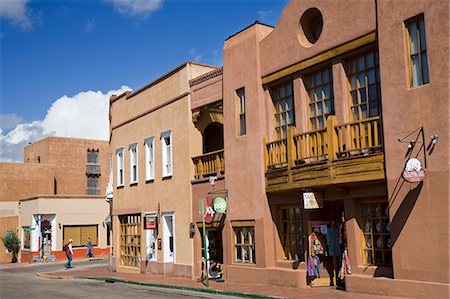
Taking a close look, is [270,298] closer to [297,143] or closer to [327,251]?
[327,251]

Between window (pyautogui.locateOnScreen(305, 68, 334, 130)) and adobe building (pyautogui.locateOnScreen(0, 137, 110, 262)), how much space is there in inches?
1164

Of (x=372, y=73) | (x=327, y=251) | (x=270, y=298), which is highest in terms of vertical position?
(x=372, y=73)

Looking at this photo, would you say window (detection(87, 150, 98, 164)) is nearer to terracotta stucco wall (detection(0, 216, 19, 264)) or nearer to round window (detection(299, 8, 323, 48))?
terracotta stucco wall (detection(0, 216, 19, 264))

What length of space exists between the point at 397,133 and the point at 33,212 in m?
34.2

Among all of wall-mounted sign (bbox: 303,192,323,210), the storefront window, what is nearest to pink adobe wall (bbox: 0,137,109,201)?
the storefront window

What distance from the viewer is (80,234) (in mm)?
42562

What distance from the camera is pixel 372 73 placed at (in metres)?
14.5

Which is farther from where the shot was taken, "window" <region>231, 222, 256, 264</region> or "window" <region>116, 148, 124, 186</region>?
"window" <region>116, 148, 124, 186</region>

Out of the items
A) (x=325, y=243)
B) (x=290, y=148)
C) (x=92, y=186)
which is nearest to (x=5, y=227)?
(x=92, y=186)

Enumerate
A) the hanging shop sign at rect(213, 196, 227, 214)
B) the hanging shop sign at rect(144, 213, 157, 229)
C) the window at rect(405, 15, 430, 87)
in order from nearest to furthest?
the window at rect(405, 15, 430, 87), the hanging shop sign at rect(213, 196, 227, 214), the hanging shop sign at rect(144, 213, 157, 229)

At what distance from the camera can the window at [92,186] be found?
5981cm

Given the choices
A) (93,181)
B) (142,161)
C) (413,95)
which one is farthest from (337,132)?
(93,181)

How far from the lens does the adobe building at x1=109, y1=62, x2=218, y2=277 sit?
21.7 m

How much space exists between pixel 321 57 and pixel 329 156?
3047mm
